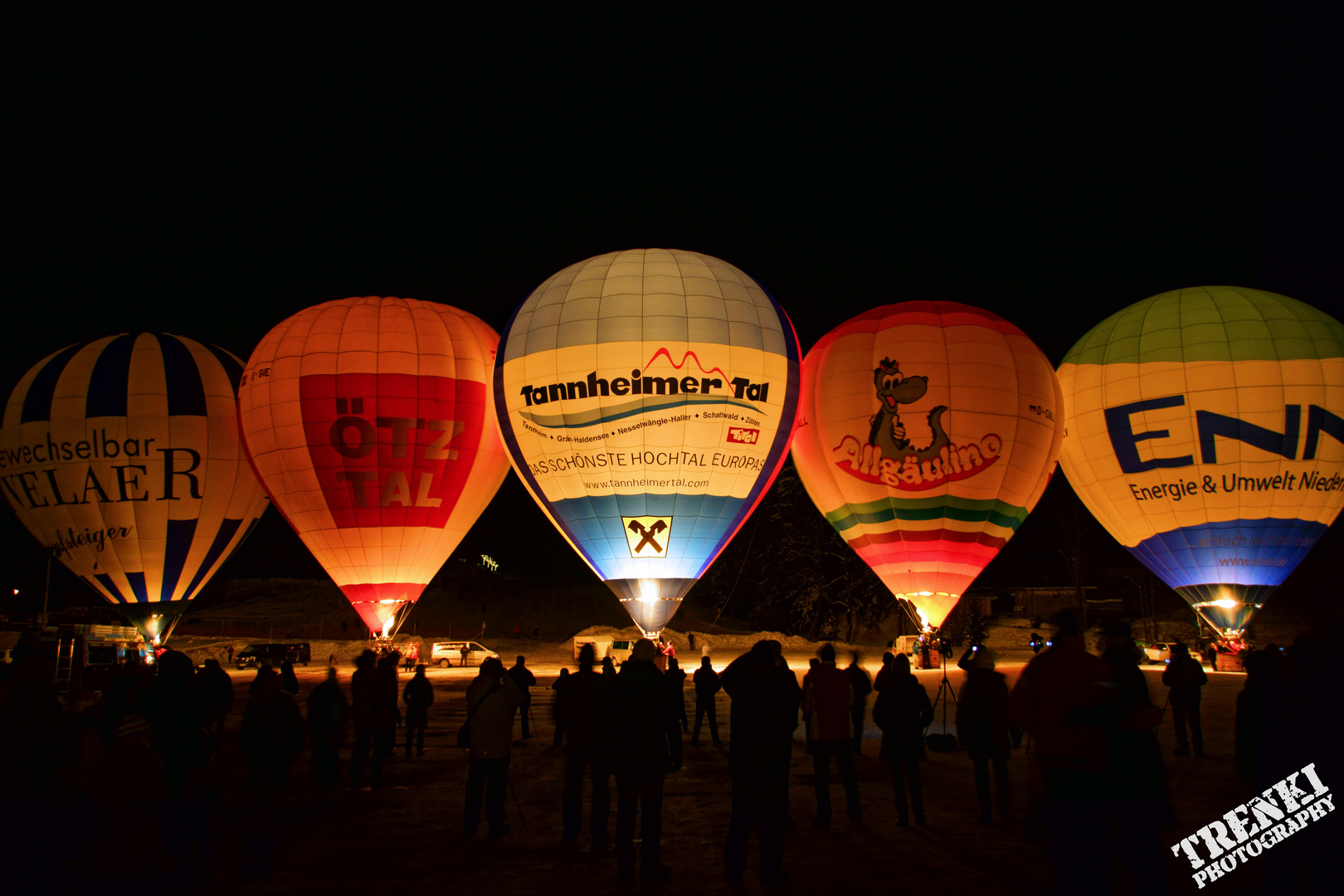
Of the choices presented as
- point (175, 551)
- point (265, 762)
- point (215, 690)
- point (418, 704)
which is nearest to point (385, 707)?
point (215, 690)

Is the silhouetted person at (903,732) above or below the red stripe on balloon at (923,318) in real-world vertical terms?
below

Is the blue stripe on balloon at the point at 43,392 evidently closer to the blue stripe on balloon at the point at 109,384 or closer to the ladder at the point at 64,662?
the blue stripe on balloon at the point at 109,384

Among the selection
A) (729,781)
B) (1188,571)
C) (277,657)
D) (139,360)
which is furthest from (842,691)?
(277,657)

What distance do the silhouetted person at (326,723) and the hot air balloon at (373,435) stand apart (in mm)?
11451

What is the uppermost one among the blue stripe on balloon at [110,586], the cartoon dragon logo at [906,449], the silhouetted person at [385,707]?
the cartoon dragon logo at [906,449]

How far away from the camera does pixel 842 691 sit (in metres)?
7.57

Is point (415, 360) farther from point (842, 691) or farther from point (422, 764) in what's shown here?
point (842, 691)

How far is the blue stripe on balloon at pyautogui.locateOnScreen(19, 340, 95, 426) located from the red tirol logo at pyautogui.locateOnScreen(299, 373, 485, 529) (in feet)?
21.7

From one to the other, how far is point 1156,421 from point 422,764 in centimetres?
1763

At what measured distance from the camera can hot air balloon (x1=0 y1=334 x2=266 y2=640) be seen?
856 inches

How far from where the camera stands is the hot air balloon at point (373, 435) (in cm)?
1995

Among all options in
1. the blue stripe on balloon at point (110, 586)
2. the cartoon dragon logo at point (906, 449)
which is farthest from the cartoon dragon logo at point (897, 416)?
the blue stripe on balloon at point (110, 586)

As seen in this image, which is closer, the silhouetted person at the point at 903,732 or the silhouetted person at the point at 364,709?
the silhouetted person at the point at 903,732

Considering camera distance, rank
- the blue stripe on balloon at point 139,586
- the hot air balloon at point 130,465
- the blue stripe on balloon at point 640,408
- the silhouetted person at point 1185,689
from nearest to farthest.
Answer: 1. the silhouetted person at point 1185,689
2. the blue stripe on balloon at point 640,408
3. the hot air balloon at point 130,465
4. the blue stripe on balloon at point 139,586
